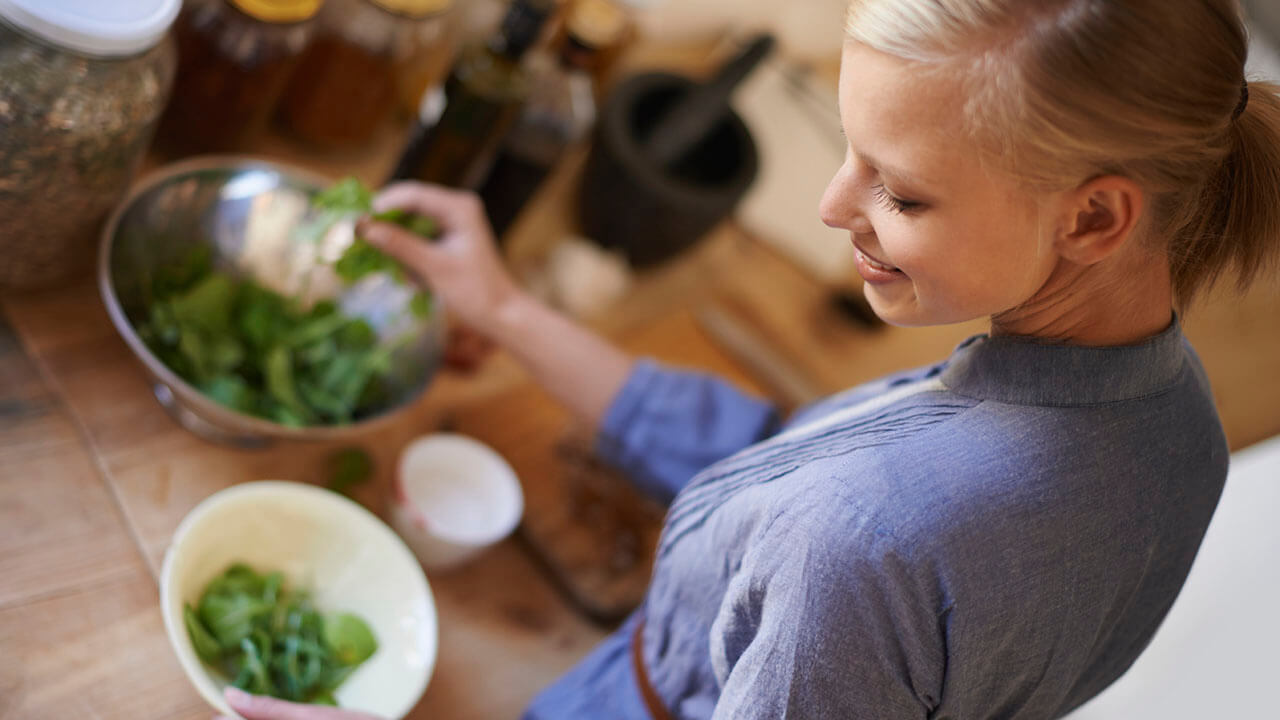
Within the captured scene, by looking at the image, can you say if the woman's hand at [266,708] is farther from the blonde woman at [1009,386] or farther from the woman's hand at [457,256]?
the woman's hand at [457,256]

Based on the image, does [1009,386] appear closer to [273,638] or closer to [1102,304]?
[1102,304]

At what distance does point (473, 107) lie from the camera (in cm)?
98

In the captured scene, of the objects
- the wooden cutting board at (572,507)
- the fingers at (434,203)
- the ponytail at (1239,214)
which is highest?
the ponytail at (1239,214)

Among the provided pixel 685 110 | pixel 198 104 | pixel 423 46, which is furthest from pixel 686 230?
pixel 198 104

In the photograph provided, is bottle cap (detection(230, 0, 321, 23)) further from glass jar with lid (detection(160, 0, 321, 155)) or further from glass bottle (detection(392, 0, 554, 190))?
glass bottle (detection(392, 0, 554, 190))

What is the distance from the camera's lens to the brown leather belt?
0.70 meters

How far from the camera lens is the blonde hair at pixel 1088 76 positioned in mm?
418

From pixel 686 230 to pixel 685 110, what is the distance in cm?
13

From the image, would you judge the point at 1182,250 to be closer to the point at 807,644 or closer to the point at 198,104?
the point at 807,644

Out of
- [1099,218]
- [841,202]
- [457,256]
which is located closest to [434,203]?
[457,256]

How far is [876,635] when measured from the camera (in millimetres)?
492

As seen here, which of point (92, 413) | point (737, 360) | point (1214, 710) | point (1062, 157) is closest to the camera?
point (1062, 157)

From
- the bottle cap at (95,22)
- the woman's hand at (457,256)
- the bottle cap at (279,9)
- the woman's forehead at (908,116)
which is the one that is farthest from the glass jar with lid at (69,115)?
the woman's forehead at (908,116)

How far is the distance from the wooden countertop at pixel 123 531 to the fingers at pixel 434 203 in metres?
0.17
